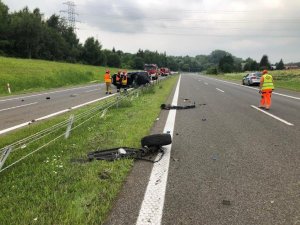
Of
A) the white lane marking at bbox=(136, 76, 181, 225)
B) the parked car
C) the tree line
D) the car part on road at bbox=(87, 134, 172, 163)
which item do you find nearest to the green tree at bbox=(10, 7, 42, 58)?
the tree line

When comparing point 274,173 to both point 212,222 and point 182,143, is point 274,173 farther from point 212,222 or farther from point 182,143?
point 182,143

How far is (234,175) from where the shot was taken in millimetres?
5074

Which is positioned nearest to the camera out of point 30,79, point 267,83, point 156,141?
point 156,141

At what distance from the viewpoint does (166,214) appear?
149 inches

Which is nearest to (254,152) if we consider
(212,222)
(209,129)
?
(209,129)

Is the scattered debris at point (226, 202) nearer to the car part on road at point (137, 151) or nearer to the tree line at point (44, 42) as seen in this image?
the car part on road at point (137, 151)

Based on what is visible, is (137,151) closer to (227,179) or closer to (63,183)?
(63,183)

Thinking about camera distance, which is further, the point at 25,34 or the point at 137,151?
the point at 25,34

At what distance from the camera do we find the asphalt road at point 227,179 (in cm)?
375

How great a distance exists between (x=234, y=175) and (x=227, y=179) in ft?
0.76

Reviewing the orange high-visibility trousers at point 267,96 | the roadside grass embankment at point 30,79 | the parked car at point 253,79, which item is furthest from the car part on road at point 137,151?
the parked car at point 253,79

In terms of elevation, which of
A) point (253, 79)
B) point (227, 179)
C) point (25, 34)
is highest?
point (25, 34)

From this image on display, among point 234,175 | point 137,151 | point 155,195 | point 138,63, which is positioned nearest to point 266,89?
point 137,151

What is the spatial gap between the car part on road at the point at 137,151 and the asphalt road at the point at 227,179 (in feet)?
0.97
